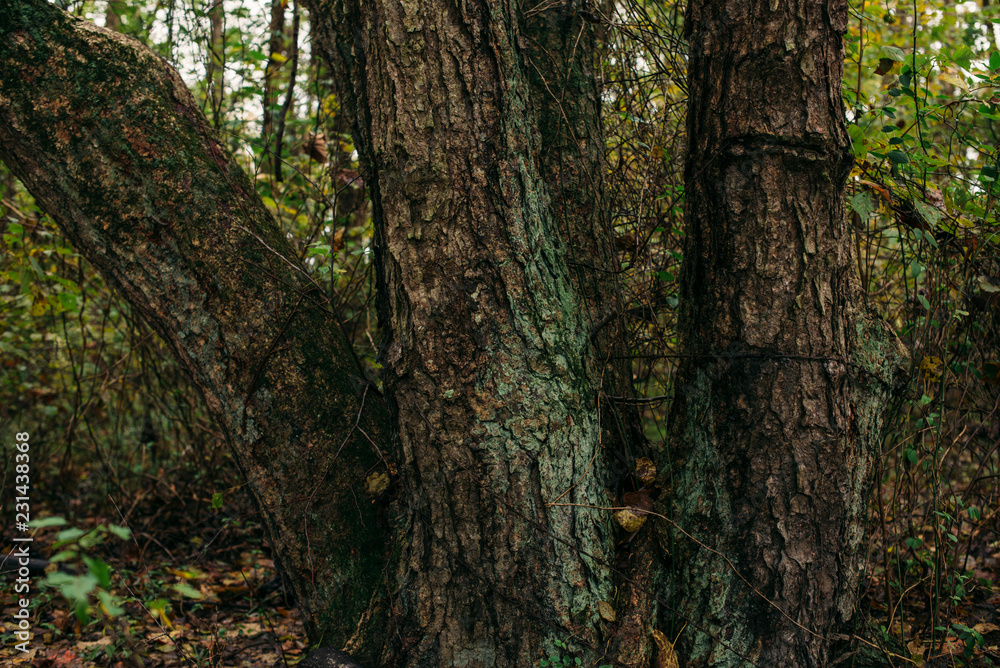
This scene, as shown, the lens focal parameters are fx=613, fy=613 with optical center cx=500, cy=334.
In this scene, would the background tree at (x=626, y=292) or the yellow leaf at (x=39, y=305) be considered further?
the yellow leaf at (x=39, y=305)

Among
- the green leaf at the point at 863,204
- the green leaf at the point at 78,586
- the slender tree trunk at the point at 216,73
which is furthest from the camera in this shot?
the slender tree trunk at the point at 216,73

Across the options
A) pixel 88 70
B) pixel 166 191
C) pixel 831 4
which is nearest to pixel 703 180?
pixel 831 4

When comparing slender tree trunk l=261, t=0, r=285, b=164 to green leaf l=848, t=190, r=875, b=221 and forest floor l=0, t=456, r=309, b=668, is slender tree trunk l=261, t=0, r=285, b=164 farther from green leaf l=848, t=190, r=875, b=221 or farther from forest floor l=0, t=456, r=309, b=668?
green leaf l=848, t=190, r=875, b=221

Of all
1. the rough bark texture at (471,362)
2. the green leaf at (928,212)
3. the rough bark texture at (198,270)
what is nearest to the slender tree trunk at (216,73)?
the rough bark texture at (198,270)

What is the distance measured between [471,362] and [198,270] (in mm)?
932

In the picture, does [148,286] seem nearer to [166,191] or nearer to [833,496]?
[166,191]

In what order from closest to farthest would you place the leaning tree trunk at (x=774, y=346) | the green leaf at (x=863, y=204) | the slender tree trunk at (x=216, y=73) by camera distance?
the leaning tree trunk at (x=774, y=346)
the green leaf at (x=863, y=204)
the slender tree trunk at (x=216, y=73)

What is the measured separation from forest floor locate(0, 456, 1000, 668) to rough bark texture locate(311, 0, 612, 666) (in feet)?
2.40

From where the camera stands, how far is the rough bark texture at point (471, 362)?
169cm

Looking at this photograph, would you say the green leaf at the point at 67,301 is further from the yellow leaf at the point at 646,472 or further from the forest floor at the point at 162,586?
the yellow leaf at the point at 646,472

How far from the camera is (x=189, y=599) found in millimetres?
2955

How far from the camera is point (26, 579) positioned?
8.93ft

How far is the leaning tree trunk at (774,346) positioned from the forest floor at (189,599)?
405 millimetres

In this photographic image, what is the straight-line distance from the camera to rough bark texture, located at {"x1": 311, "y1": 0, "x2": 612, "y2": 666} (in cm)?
169
